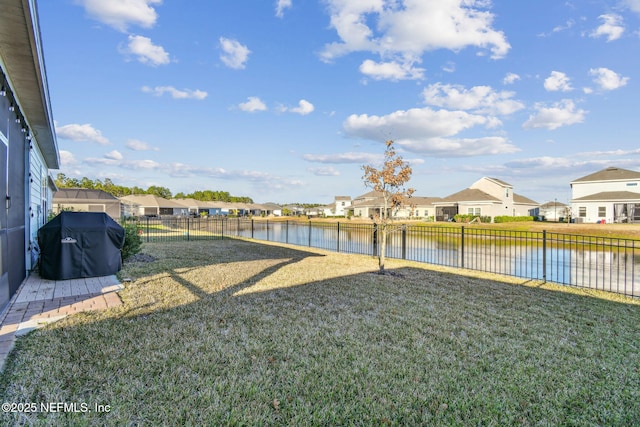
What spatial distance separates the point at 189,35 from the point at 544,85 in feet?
51.7

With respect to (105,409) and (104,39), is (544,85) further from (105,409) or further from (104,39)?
(105,409)

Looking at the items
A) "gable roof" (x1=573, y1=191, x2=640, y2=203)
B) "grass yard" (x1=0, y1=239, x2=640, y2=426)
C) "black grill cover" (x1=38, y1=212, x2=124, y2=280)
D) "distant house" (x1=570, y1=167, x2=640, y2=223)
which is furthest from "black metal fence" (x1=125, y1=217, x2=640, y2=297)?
"gable roof" (x1=573, y1=191, x2=640, y2=203)

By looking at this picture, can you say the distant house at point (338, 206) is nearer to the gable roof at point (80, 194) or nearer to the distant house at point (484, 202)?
the distant house at point (484, 202)

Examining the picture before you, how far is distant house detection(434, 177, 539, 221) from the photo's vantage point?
3728cm

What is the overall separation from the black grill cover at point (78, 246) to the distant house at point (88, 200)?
2390 cm

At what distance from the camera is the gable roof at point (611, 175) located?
3212cm

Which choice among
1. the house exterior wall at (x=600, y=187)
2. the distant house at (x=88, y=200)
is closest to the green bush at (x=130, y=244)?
the distant house at (x=88, y=200)

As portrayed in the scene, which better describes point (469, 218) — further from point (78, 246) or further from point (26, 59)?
point (26, 59)

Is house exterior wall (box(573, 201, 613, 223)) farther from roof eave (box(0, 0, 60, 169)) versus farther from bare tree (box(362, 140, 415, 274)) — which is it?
roof eave (box(0, 0, 60, 169))

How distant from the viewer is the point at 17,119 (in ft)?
18.7

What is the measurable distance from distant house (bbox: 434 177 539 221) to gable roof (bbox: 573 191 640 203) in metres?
7.52

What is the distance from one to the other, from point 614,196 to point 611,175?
4.23 meters

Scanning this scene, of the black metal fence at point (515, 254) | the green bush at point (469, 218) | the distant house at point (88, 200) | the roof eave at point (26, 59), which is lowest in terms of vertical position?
the black metal fence at point (515, 254)

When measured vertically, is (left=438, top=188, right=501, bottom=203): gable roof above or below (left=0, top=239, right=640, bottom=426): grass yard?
above
